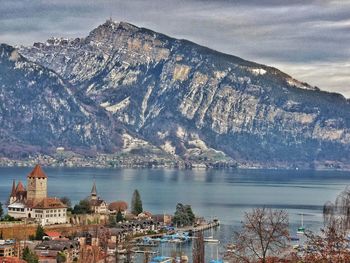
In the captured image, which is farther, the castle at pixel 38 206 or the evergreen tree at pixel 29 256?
the castle at pixel 38 206

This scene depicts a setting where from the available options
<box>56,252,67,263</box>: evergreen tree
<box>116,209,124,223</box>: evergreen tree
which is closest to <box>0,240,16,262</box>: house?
<box>56,252,67,263</box>: evergreen tree

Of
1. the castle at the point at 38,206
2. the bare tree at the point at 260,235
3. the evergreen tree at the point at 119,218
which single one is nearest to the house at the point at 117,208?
the evergreen tree at the point at 119,218

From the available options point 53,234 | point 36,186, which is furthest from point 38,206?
point 53,234

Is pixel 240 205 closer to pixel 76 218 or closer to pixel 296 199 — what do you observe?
pixel 296 199

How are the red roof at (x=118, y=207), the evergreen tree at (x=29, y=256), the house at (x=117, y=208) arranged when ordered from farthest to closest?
the red roof at (x=118, y=207) < the house at (x=117, y=208) < the evergreen tree at (x=29, y=256)

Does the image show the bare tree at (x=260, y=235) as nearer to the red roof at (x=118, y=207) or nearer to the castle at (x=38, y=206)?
the castle at (x=38, y=206)

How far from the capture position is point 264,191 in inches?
7111

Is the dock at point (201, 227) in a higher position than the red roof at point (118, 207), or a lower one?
lower

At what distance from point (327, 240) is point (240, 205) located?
4639 inches

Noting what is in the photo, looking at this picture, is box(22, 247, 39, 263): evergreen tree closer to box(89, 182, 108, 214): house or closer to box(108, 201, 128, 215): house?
box(89, 182, 108, 214): house

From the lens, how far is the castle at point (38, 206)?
87000mm

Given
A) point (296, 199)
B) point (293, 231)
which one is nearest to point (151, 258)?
point (293, 231)

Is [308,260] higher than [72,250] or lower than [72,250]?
higher

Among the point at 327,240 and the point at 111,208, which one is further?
the point at 111,208
